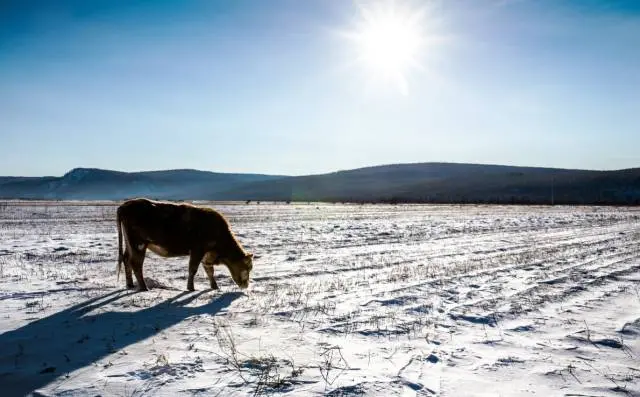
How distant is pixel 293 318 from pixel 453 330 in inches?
102

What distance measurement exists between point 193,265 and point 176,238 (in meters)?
0.73

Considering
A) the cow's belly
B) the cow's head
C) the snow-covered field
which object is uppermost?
the cow's belly

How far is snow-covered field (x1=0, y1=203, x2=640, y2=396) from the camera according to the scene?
498cm

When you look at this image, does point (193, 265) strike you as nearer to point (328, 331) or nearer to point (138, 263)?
point (138, 263)

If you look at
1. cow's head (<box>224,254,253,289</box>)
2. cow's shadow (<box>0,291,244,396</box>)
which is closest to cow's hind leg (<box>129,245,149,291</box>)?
cow's shadow (<box>0,291,244,396</box>)

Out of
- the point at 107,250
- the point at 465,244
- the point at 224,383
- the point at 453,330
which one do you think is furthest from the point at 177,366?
the point at 465,244

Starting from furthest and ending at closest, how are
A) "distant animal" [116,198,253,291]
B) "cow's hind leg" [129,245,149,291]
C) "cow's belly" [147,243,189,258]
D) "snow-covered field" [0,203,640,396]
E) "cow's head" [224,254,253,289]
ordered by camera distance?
1. "cow's head" [224,254,253,289]
2. "cow's belly" [147,243,189,258]
3. "distant animal" [116,198,253,291]
4. "cow's hind leg" [129,245,149,291]
5. "snow-covered field" [0,203,640,396]

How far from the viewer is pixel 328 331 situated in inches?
271

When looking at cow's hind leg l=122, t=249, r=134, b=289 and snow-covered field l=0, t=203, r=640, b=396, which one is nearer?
snow-covered field l=0, t=203, r=640, b=396

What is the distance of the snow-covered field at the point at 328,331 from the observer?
4.98m

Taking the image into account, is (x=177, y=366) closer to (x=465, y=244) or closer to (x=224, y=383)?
(x=224, y=383)

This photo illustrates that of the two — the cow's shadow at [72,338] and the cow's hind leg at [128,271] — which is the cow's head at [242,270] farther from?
the cow's hind leg at [128,271]

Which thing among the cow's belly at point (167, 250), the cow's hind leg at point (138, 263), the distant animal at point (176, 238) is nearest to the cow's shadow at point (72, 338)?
the cow's hind leg at point (138, 263)

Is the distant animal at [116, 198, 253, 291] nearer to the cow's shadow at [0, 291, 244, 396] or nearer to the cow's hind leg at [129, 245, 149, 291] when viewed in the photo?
the cow's hind leg at [129, 245, 149, 291]
